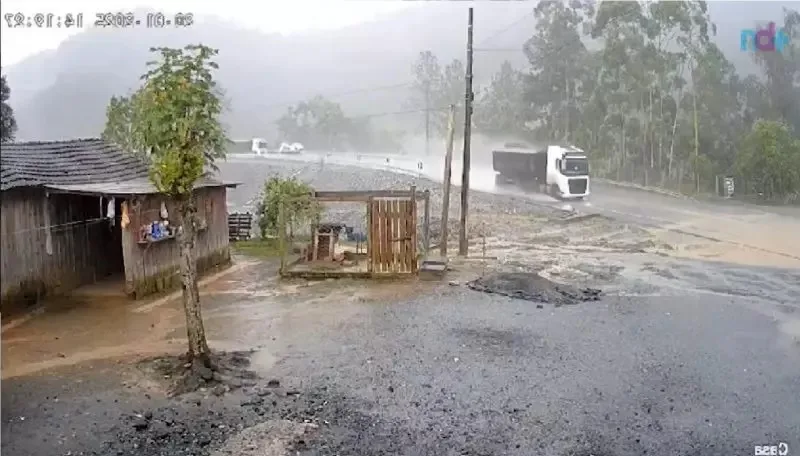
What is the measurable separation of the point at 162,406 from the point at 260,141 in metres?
25.9

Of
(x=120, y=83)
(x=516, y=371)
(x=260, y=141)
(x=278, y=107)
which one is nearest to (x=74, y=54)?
(x=120, y=83)

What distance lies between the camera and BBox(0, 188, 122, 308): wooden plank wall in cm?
1043

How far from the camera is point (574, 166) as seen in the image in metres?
27.3

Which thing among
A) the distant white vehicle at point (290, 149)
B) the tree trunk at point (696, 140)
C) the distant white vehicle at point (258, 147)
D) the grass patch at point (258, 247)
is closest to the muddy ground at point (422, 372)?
the grass patch at point (258, 247)

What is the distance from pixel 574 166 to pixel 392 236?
619 inches

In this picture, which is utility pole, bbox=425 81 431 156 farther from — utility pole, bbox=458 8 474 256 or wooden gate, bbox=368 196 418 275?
wooden gate, bbox=368 196 418 275

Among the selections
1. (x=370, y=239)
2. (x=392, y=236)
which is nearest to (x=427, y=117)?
(x=392, y=236)

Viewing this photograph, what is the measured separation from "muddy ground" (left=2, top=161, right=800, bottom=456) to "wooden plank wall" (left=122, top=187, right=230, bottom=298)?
2.12 ft

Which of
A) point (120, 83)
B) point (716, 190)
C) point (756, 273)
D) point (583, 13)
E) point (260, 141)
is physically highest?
point (583, 13)

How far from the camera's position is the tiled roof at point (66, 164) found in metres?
11.0

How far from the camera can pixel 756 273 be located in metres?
14.5

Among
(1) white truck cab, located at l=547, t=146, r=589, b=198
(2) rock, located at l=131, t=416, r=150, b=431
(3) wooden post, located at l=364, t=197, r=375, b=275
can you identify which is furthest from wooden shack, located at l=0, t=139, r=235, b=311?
(1) white truck cab, located at l=547, t=146, r=589, b=198

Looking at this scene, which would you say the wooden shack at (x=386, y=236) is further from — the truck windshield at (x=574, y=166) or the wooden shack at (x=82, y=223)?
the truck windshield at (x=574, y=166)

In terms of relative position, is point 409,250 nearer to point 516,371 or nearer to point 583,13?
point 516,371
